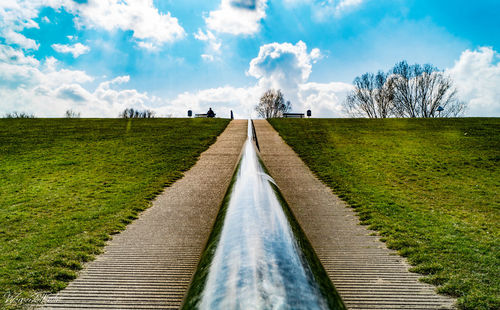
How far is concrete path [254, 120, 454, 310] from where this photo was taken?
2963mm

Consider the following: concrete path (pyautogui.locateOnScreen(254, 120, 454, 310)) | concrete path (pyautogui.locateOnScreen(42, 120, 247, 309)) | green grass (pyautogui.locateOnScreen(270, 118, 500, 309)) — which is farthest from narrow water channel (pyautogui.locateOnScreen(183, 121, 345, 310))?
green grass (pyautogui.locateOnScreen(270, 118, 500, 309))

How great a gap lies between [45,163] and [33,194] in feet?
16.6

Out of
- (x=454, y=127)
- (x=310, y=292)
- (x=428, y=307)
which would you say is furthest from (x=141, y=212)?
(x=454, y=127)

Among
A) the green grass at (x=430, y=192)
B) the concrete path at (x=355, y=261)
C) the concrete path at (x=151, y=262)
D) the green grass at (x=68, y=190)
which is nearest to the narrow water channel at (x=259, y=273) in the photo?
the concrete path at (x=151, y=262)

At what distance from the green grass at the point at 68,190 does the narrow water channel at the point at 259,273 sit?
9.96 feet

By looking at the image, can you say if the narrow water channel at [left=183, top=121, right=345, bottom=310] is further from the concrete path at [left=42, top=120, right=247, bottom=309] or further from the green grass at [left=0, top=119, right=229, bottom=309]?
the green grass at [left=0, top=119, right=229, bottom=309]

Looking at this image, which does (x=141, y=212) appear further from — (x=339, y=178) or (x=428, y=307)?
(x=339, y=178)

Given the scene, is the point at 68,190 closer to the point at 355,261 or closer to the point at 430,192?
the point at 355,261

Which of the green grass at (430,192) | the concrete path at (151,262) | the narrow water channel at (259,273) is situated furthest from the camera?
the green grass at (430,192)

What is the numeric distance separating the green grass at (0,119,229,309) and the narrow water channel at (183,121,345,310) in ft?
9.96

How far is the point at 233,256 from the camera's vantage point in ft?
3.83

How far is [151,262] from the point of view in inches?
147

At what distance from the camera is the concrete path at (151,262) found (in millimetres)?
2934

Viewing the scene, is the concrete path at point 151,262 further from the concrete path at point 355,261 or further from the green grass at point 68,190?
the concrete path at point 355,261
